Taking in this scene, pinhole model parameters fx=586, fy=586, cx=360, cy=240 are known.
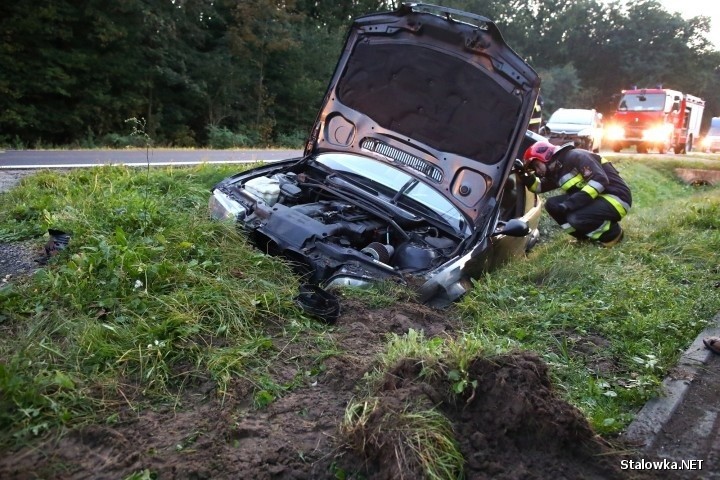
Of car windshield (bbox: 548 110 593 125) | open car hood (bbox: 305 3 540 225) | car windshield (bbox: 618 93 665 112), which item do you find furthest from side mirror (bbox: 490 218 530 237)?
car windshield (bbox: 618 93 665 112)

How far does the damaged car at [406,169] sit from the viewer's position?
4.29 meters

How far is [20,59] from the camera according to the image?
17.0 m

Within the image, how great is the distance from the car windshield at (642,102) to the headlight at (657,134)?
723 millimetres

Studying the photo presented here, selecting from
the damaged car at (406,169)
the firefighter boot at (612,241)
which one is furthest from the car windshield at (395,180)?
the firefighter boot at (612,241)

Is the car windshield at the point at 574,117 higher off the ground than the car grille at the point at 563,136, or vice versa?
the car windshield at the point at 574,117

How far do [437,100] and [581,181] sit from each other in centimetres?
250

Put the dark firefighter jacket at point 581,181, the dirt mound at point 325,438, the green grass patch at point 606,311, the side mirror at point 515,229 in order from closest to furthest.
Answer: the dirt mound at point 325,438 < the green grass patch at point 606,311 < the side mirror at point 515,229 < the dark firefighter jacket at point 581,181

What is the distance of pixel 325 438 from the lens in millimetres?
2500

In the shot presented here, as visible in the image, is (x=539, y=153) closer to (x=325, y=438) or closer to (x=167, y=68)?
(x=325, y=438)

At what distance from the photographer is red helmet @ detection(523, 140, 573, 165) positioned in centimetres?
658

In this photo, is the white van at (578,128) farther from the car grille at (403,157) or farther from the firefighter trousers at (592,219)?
the car grille at (403,157)

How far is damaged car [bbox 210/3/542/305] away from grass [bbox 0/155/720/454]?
0.77 ft

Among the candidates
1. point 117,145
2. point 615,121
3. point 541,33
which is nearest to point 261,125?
Answer: point 117,145

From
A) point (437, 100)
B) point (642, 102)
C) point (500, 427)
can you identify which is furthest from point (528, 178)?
point (642, 102)
